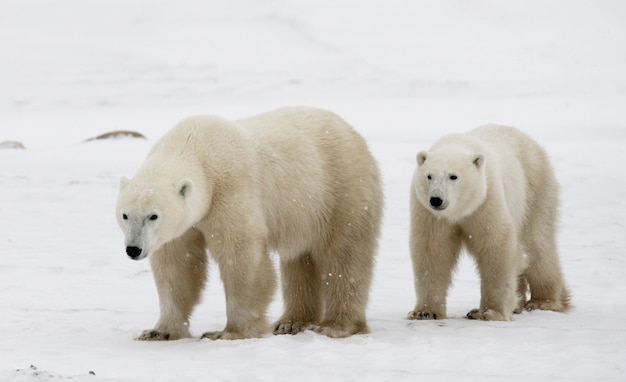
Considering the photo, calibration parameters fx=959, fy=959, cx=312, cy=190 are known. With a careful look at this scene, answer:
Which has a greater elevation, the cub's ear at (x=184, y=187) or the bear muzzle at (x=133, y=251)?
the cub's ear at (x=184, y=187)

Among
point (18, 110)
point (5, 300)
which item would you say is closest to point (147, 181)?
point (5, 300)

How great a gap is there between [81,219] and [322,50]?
2126 centimetres

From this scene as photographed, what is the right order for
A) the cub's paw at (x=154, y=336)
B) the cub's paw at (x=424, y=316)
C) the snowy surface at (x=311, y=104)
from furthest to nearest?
the cub's paw at (x=424, y=316)
the cub's paw at (x=154, y=336)
the snowy surface at (x=311, y=104)

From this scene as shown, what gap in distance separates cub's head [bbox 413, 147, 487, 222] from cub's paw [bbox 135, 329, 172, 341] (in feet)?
5.95

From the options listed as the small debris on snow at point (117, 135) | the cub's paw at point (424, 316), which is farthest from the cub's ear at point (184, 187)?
the small debris on snow at point (117, 135)

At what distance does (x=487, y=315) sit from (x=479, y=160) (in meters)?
1.00

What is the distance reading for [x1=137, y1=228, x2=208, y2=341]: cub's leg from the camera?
Answer: 17.6 ft

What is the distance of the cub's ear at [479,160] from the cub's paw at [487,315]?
954mm

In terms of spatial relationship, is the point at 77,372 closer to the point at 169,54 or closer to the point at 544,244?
the point at 544,244

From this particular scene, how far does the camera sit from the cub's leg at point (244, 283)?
515 centimetres

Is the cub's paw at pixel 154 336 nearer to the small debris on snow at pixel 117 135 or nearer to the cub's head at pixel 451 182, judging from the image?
the cub's head at pixel 451 182

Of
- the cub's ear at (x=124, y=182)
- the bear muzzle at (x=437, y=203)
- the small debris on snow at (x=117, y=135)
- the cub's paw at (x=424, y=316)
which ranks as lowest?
the cub's paw at (x=424, y=316)

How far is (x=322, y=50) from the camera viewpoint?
1216 inches

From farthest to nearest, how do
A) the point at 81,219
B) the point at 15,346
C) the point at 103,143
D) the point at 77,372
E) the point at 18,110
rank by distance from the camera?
the point at 18,110 < the point at 103,143 < the point at 81,219 < the point at 15,346 < the point at 77,372
